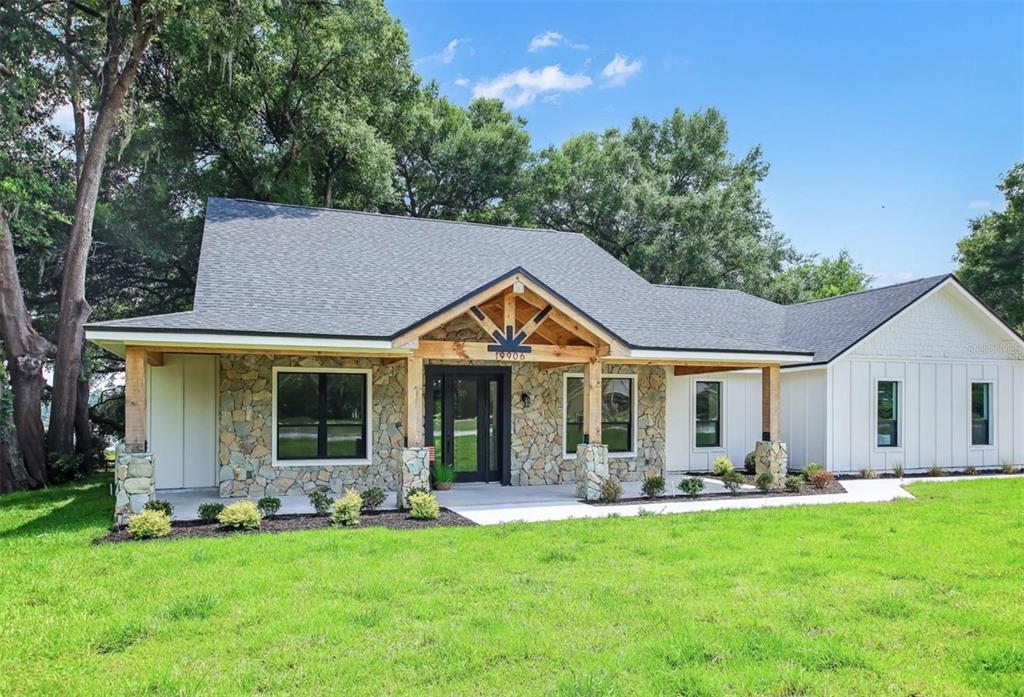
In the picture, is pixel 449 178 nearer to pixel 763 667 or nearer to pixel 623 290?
pixel 623 290

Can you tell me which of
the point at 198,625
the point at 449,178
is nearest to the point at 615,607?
the point at 198,625

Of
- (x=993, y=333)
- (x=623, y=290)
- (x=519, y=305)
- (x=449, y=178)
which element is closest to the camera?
(x=519, y=305)

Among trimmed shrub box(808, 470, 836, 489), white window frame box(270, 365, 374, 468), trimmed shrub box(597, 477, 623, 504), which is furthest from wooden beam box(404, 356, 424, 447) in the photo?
trimmed shrub box(808, 470, 836, 489)

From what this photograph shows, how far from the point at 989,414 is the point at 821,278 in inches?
1130

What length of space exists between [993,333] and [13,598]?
63.5ft

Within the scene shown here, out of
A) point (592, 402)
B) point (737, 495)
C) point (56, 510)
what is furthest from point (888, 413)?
point (56, 510)

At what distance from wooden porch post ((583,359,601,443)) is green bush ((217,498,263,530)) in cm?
533

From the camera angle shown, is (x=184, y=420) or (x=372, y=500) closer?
(x=372, y=500)

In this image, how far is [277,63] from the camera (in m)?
Answer: 20.6

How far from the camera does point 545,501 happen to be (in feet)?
36.0

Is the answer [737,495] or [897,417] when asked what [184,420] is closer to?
[737,495]

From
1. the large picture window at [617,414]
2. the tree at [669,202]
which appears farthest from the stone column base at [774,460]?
the tree at [669,202]

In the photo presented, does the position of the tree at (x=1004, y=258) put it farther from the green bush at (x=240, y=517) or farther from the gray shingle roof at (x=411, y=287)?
the green bush at (x=240, y=517)

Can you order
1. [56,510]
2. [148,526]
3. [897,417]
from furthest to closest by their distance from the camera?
[897,417] < [56,510] < [148,526]
